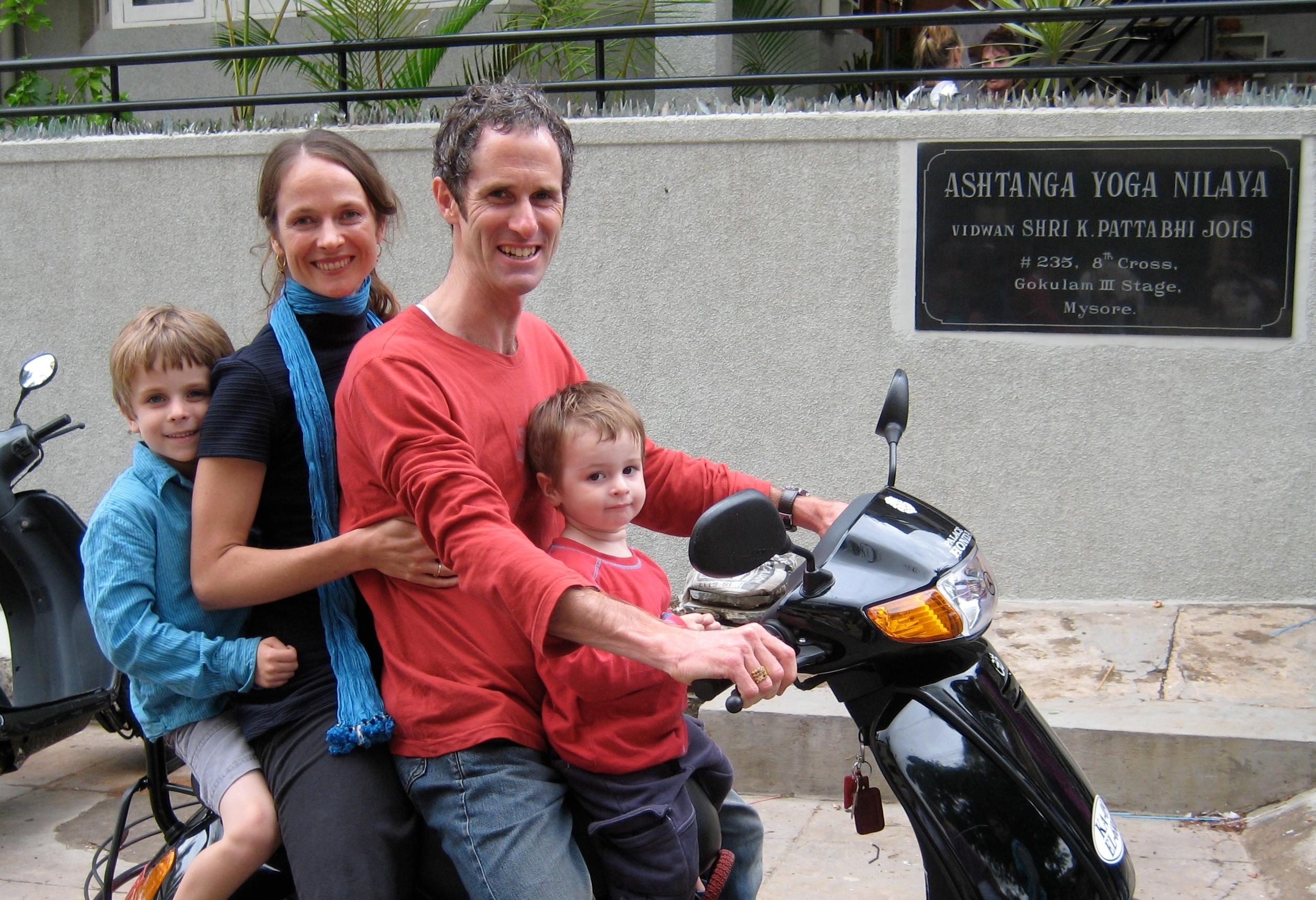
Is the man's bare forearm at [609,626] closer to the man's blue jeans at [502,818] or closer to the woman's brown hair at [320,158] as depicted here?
the man's blue jeans at [502,818]

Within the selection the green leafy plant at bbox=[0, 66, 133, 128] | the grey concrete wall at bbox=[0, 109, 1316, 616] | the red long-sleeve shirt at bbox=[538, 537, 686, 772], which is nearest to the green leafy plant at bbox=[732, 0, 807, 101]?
the grey concrete wall at bbox=[0, 109, 1316, 616]

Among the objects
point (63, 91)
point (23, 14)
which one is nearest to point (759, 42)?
point (63, 91)

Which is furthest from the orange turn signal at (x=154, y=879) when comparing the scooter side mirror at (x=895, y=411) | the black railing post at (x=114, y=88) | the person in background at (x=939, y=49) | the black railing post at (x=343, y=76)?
the person in background at (x=939, y=49)

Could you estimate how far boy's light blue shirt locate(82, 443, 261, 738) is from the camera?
6.61 feet

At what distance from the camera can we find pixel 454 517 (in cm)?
167

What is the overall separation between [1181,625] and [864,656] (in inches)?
137

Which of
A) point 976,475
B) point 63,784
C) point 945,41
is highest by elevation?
point 945,41

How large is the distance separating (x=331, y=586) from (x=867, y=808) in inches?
36.7

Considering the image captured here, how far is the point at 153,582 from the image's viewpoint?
2.11 metres

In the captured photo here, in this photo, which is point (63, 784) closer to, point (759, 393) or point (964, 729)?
point (759, 393)

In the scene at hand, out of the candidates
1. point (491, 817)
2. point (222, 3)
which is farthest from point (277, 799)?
point (222, 3)

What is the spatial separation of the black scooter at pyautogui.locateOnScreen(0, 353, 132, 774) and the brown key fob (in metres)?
2.92

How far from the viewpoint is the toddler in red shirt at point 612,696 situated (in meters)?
1.83

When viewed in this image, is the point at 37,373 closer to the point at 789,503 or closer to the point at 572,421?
the point at 572,421
